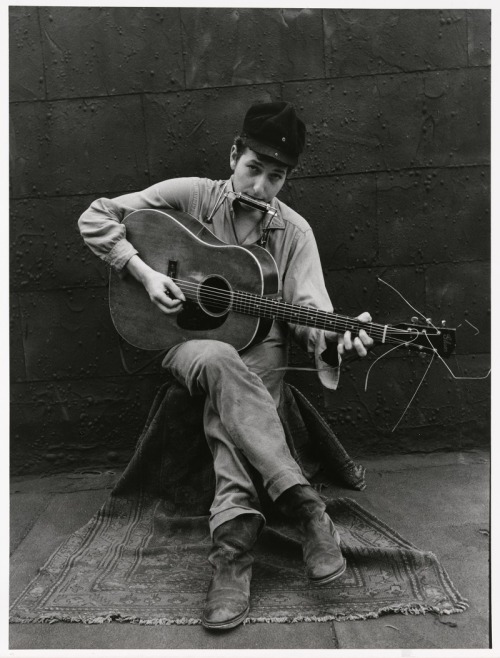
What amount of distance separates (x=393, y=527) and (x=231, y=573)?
0.89 m

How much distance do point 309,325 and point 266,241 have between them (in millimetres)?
503

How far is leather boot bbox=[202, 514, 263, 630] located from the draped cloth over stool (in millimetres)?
77

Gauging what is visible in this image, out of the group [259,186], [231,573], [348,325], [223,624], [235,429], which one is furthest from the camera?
[259,186]

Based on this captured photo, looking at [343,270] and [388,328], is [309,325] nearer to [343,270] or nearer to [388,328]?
[388,328]

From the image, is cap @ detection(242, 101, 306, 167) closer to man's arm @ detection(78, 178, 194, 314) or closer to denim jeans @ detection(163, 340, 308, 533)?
man's arm @ detection(78, 178, 194, 314)

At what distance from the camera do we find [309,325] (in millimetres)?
2393

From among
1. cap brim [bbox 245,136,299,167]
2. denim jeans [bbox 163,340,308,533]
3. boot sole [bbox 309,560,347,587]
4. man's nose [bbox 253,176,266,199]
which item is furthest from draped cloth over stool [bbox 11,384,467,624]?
cap brim [bbox 245,136,299,167]

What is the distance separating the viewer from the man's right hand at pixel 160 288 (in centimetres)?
247

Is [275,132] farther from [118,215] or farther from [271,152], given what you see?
[118,215]

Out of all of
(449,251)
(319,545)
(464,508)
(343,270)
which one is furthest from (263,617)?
(449,251)

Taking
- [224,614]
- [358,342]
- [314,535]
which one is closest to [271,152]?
[358,342]

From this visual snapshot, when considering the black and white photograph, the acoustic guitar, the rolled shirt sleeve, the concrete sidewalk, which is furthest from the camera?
the rolled shirt sleeve

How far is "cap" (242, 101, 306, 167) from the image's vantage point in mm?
2516

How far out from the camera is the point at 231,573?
6.87ft
